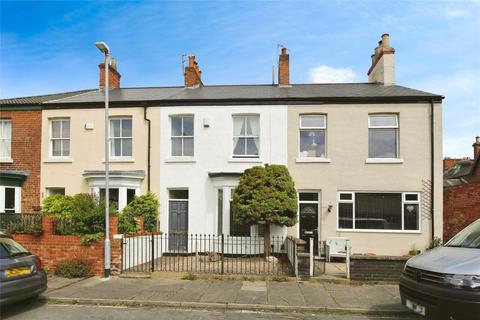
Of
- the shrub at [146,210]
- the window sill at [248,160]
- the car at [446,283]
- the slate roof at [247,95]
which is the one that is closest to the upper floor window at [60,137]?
the slate roof at [247,95]

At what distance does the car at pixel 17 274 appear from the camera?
23.1 ft

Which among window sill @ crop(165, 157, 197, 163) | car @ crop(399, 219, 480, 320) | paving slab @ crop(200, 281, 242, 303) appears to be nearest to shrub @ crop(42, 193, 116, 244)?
paving slab @ crop(200, 281, 242, 303)

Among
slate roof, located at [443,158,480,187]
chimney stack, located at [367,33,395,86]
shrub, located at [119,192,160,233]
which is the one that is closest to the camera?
shrub, located at [119,192,160,233]

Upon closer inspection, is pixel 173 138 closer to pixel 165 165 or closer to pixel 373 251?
pixel 165 165

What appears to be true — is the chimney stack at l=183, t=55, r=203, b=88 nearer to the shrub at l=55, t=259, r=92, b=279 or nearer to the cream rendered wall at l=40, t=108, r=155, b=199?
the cream rendered wall at l=40, t=108, r=155, b=199

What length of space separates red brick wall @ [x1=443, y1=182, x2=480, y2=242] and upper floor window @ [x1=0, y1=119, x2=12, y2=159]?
750 inches

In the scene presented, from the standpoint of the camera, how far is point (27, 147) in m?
16.3

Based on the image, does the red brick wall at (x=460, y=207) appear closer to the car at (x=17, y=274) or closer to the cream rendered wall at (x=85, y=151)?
the cream rendered wall at (x=85, y=151)

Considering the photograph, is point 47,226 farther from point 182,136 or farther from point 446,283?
point 446,283

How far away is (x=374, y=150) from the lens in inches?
592

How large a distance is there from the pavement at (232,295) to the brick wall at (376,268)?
0.27 metres

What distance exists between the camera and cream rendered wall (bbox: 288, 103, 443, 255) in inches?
569

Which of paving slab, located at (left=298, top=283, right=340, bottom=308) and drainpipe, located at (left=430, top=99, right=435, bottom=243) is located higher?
drainpipe, located at (left=430, top=99, right=435, bottom=243)

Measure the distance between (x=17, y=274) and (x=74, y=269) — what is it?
3323 millimetres
